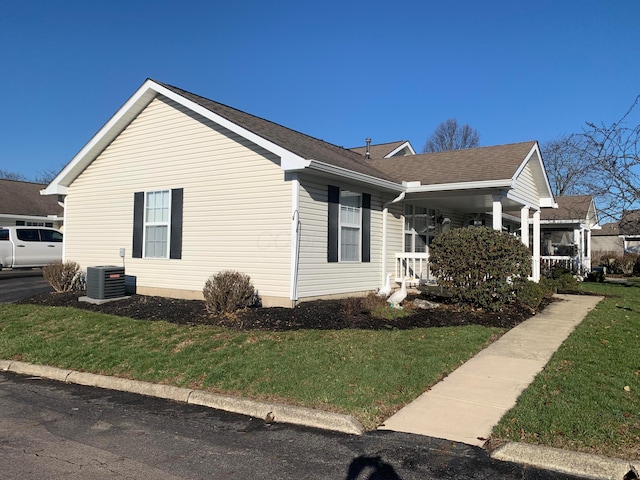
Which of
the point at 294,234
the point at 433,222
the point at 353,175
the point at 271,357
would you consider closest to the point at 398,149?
the point at 433,222

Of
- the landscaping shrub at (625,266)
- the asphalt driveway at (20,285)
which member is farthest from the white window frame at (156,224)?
the landscaping shrub at (625,266)

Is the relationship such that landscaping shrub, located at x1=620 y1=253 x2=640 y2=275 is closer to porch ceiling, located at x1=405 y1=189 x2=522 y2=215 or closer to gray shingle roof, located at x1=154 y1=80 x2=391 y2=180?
porch ceiling, located at x1=405 y1=189 x2=522 y2=215

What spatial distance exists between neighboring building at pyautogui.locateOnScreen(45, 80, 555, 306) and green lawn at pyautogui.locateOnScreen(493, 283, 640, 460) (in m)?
5.21

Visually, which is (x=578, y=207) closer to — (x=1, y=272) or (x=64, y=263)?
(x=64, y=263)

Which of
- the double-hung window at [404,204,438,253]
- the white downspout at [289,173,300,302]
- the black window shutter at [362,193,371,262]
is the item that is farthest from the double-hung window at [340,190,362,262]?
the double-hung window at [404,204,438,253]

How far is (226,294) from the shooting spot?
9.63 m

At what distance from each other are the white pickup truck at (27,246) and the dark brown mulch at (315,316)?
447 inches

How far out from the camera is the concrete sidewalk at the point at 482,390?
15.4 ft

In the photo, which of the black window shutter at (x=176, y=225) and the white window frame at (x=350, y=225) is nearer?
the white window frame at (x=350, y=225)

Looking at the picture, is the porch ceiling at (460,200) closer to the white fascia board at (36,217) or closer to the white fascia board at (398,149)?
the white fascia board at (398,149)

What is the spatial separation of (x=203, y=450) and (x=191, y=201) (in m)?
8.48

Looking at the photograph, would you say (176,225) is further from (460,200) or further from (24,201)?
(24,201)

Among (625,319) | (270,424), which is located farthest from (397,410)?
(625,319)

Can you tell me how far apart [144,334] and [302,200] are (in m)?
4.10
